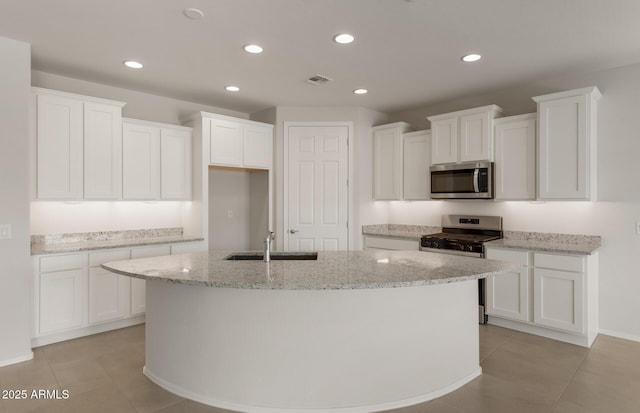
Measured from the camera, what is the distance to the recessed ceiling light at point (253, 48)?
3.16 metres

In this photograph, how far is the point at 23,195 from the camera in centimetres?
314

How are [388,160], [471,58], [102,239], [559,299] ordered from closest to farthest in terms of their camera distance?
[471,58] < [559,299] < [102,239] < [388,160]

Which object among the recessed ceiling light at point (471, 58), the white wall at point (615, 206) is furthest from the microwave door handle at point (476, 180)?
the recessed ceiling light at point (471, 58)

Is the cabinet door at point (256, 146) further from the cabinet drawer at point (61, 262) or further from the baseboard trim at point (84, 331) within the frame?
the baseboard trim at point (84, 331)

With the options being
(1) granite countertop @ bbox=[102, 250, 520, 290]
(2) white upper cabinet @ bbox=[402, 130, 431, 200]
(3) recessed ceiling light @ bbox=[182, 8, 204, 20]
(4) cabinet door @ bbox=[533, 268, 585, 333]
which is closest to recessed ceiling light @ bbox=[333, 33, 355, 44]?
(3) recessed ceiling light @ bbox=[182, 8, 204, 20]

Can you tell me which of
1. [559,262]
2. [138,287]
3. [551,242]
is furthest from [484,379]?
[138,287]

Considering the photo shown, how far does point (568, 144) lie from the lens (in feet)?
12.0

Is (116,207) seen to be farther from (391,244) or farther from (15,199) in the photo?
(391,244)

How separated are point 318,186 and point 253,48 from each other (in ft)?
7.50

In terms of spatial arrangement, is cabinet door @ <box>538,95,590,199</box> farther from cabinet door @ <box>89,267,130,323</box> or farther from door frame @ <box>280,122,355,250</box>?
cabinet door @ <box>89,267,130,323</box>

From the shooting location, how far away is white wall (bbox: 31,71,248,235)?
3855 millimetres

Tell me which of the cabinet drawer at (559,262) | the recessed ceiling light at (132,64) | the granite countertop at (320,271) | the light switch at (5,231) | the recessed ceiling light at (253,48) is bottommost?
the cabinet drawer at (559,262)

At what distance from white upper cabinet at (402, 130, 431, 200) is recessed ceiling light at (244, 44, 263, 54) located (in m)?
2.54

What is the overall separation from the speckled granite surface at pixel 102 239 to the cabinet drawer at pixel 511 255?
3334 millimetres
